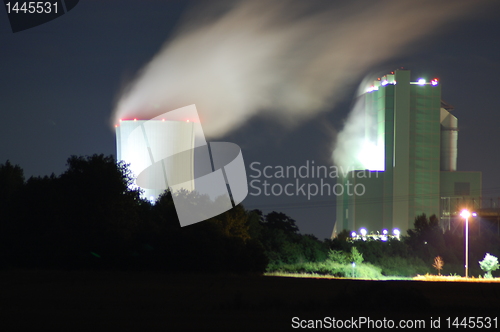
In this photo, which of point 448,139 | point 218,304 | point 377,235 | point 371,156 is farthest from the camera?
point 448,139

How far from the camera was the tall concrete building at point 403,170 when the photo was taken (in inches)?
2477

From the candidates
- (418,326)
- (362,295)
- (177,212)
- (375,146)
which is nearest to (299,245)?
(177,212)

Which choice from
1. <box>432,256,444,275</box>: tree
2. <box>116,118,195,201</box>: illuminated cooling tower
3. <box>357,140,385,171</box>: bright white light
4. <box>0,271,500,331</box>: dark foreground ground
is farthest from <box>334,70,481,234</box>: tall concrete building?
<box>0,271,500,331</box>: dark foreground ground

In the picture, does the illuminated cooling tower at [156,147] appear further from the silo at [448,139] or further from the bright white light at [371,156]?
the silo at [448,139]

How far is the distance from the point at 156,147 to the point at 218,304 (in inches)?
845

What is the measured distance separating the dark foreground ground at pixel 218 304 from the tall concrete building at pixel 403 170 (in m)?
41.5

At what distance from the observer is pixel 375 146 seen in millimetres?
65062

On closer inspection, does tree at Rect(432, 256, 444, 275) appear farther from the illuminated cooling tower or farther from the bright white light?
the bright white light

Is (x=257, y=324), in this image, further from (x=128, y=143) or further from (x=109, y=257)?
(x=128, y=143)

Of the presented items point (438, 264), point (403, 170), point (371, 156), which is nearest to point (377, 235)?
point (403, 170)

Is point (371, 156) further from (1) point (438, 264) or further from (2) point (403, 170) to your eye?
(1) point (438, 264)

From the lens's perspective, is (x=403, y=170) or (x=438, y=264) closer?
(x=438, y=264)

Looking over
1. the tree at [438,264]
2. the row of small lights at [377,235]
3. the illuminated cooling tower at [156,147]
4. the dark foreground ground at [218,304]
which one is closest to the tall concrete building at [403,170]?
the row of small lights at [377,235]

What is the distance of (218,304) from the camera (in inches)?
608
